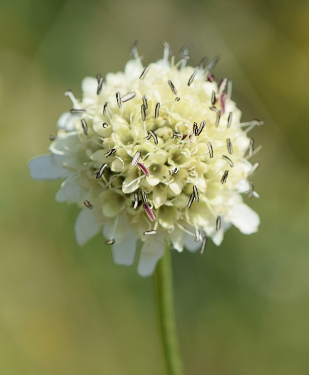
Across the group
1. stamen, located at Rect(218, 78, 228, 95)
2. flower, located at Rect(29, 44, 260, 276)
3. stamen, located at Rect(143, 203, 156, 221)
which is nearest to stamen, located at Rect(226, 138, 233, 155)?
flower, located at Rect(29, 44, 260, 276)

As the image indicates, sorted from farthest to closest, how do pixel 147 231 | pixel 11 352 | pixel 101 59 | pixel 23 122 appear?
pixel 101 59 → pixel 23 122 → pixel 11 352 → pixel 147 231

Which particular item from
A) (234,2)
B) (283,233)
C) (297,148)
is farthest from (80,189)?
(234,2)

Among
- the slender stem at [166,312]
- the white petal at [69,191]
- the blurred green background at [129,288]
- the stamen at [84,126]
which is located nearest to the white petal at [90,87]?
the stamen at [84,126]

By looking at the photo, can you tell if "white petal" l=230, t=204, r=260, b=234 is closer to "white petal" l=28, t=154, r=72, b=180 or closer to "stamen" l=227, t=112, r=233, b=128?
"stamen" l=227, t=112, r=233, b=128

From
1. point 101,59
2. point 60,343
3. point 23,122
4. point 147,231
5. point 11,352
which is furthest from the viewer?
point 101,59

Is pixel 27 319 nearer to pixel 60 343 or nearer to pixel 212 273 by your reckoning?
pixel 60 343

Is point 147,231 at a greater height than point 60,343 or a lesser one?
greater
